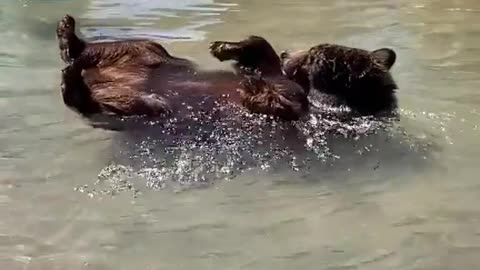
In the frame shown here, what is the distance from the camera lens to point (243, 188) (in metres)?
3.35

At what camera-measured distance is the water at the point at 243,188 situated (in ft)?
9.54

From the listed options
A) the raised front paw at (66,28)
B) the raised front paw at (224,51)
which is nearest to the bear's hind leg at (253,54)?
the raised front paw at (224,51)

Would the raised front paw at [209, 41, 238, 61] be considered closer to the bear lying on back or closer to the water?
the bear lying on back

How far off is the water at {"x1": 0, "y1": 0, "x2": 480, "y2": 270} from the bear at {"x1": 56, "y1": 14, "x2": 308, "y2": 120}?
14 centimetres

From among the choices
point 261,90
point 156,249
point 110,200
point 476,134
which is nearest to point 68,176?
point 110,200

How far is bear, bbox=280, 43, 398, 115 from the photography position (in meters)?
3.97

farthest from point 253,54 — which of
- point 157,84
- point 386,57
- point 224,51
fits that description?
point 386,57

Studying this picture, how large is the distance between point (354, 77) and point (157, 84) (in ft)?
3.09

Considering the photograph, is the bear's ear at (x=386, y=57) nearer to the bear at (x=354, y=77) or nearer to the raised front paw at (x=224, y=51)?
the bear at (x=354, y=77)

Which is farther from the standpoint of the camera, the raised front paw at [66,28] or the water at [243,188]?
the raised front paw at [66,28]

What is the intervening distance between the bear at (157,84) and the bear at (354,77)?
128mm

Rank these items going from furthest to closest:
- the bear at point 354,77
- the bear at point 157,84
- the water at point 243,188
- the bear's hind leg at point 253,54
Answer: the bear's hind leg at point 253,54
the bear at point 354,77
the bear at point 157,84
the water at point 243,188

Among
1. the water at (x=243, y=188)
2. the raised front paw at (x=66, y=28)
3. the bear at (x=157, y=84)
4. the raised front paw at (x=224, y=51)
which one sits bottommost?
the water at (x=243, y=188)

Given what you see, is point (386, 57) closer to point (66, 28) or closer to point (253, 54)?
point (253, 54)
